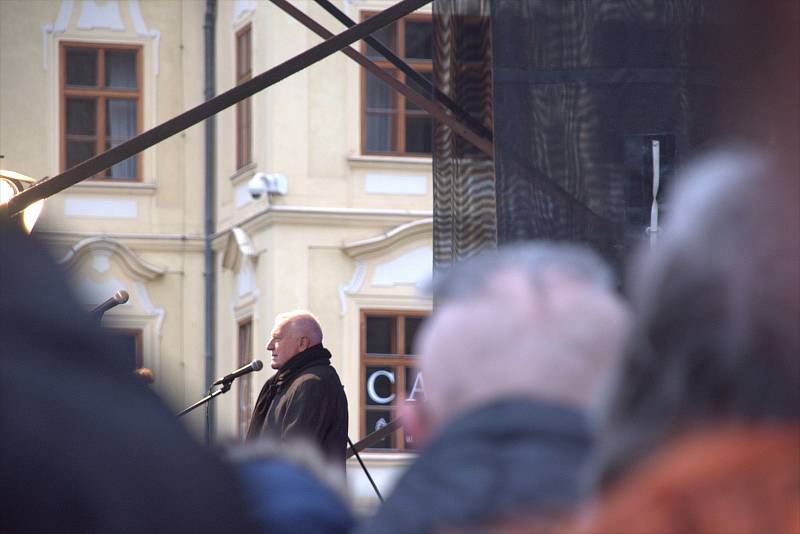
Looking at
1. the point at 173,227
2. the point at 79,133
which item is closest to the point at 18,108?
the point at 79,133

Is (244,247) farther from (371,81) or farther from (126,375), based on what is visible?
(126,375)

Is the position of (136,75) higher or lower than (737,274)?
higher

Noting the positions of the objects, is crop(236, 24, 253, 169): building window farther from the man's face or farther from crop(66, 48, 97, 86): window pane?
the man's face

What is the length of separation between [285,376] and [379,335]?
44.0 feet

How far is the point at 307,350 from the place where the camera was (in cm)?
929

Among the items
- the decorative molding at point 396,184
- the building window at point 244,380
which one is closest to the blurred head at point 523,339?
the building window at point 244,380

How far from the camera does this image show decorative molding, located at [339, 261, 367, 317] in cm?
2261

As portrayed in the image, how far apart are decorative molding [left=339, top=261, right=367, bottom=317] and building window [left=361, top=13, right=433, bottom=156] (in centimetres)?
146

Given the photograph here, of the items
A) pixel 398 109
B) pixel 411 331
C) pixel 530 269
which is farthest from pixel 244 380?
pixel 530 269

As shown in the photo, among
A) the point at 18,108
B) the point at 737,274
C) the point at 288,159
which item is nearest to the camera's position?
the point at 737,274

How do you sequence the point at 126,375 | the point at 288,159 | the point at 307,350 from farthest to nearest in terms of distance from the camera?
1. the point at 288,159
2. the point at 307,350
3. the point at 126,375

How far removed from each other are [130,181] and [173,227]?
2.69 ft

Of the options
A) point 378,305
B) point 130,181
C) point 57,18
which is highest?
point 57,18

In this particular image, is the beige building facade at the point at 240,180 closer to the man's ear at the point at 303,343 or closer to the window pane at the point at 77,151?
the window pane at the point at 77,151
